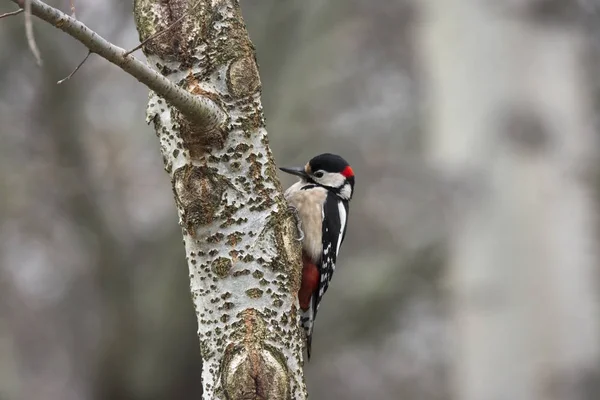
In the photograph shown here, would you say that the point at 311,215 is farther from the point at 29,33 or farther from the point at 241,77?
the point at 29,33

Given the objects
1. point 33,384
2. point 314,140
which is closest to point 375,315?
point 314,140

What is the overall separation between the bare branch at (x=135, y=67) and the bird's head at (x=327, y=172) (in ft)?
6.70

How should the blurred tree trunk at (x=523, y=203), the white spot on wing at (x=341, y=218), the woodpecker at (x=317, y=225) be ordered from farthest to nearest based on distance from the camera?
the white spot on wing at (x=341, y=218) < the woodpecker at (x=317, y=225) < the blurred tree trunk at (x=523, y=203)

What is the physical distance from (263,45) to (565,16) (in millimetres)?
3038

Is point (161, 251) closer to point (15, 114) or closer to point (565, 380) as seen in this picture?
point (15, 114)

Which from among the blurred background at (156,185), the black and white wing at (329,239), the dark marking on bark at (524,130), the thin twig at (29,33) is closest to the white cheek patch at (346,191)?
the black and white wing at (329,239)

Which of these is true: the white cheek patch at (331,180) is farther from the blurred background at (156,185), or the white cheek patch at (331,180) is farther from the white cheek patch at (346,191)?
the blurred background at (156,185)

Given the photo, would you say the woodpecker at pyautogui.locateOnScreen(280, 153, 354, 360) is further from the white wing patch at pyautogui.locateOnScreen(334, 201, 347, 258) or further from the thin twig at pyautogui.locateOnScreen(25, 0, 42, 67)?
the thin twig at pyautogui.locateOnScreen(25, 0, 42, 67)

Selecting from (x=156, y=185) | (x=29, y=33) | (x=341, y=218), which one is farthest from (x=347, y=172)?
(x=156, y=185)

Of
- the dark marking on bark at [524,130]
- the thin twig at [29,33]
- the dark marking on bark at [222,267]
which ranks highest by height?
→ the dark marking on bark at [524,130]

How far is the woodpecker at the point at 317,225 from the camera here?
422 cm

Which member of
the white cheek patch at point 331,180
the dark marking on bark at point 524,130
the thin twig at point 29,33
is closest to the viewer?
the thin twig at point 29,33

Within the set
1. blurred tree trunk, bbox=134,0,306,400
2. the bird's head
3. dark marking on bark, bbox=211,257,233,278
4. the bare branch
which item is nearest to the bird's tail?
the bird's head

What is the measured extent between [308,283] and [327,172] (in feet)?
2.29
